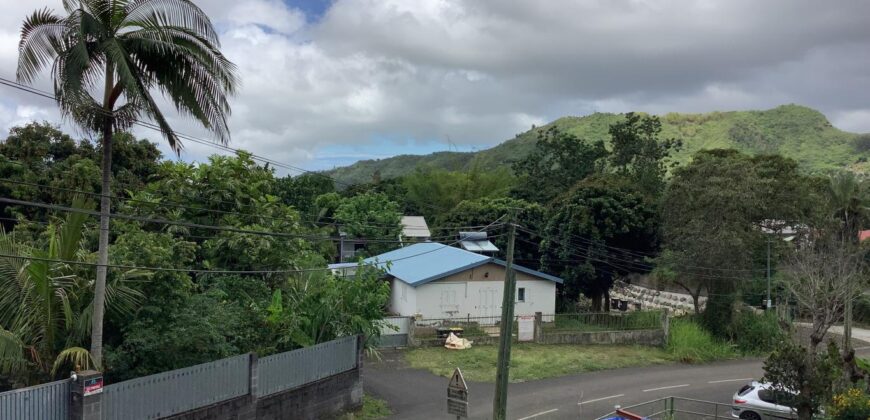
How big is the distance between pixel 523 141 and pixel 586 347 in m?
101

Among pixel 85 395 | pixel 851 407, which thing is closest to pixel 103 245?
pixel 85 395

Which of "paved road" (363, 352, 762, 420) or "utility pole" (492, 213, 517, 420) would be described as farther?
"paved road" (363, 352, 762, 420)

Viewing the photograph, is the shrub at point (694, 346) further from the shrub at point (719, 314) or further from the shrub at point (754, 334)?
the shrub at point (754, 334)

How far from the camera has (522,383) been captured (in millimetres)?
21328

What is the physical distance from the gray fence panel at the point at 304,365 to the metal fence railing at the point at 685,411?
7.27 metres

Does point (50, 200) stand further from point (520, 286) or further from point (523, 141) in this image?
point (523, 141)

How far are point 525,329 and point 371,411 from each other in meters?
11.4

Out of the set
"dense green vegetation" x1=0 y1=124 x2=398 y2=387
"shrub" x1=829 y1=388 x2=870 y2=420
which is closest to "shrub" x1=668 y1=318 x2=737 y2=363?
"shrub" x1=829 y1=388 x2=870 y2=420

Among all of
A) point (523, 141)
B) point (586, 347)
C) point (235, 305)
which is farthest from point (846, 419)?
point (523, 141)

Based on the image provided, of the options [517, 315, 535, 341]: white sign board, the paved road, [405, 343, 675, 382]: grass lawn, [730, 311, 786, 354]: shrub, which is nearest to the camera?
the paved road

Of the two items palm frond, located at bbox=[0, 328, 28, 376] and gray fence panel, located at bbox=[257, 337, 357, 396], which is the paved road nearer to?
gray fence panel, located at bbox=[257, 337, 357, 396]

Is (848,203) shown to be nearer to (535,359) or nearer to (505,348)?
(535,359)

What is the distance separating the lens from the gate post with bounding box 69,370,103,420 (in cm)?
1032

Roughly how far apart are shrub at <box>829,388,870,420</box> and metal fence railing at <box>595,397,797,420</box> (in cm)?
161
